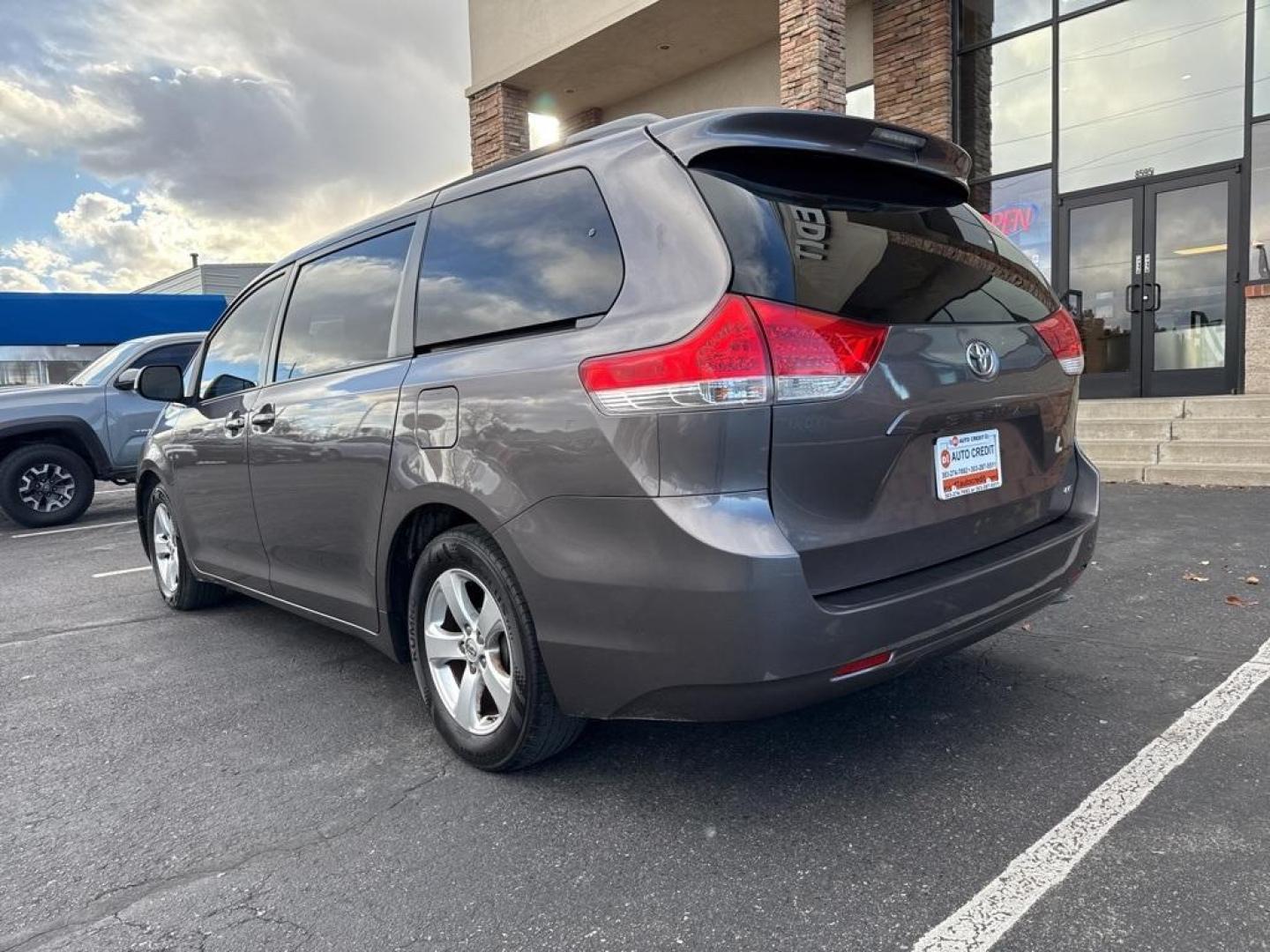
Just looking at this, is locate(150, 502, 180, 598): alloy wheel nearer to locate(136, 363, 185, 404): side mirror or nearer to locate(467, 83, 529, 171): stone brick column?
locate(136, 363, 185, 404): side mirror

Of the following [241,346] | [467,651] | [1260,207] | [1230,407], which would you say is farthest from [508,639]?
[1260,207]

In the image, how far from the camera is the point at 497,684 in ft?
8.74

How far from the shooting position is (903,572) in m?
2.32

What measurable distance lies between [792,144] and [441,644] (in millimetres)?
1826

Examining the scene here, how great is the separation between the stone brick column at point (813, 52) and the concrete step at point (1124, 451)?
471cm

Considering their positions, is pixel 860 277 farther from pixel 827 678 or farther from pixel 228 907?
pixel 228 907

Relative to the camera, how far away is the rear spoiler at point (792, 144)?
2277 mm

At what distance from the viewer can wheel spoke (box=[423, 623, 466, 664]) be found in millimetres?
2801

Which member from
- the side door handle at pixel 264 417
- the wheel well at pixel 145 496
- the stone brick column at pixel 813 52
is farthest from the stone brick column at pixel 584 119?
the side door handle at pixel 264 417

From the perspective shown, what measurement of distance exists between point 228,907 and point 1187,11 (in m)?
12.4

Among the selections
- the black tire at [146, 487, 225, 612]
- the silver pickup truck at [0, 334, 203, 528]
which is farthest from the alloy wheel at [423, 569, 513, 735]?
the silver pickup truck at [0, 334, 203, 528]

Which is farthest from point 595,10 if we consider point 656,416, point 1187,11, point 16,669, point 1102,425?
point 656,416

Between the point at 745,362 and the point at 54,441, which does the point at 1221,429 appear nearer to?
the point at 745,362

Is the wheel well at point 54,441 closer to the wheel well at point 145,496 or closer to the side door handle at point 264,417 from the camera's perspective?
the wheel well at point 145,496
